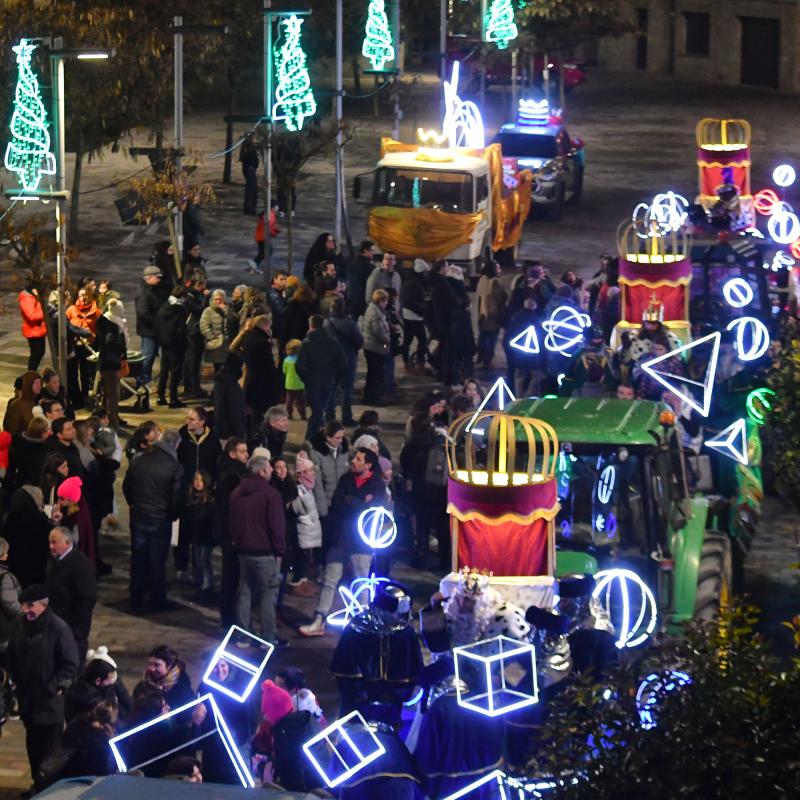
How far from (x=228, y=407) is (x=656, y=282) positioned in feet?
17.4

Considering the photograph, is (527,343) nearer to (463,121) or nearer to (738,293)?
(738,293)

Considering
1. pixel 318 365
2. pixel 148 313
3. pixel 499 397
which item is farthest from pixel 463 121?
pixel 499 397

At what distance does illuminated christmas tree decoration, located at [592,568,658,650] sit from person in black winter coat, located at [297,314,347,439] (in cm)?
790

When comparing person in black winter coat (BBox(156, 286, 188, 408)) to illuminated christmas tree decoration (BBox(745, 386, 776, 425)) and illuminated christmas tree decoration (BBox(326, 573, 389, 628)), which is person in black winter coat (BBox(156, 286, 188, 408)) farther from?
illuminated christmas tree decoration (BBox(326, 573, 389, 628))

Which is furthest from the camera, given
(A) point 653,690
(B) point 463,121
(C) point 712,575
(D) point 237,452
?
(B) point 463,121

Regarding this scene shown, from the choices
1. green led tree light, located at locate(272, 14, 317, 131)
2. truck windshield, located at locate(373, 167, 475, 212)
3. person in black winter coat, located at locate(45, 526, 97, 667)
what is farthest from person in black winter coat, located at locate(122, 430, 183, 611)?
truck windshield, located at locate(373, 167, 475, 212)

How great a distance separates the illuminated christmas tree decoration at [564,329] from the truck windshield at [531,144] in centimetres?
1533

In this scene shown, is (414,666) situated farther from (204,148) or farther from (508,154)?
(204,148)

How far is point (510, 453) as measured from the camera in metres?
14.3

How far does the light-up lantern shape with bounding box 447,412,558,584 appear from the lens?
14.1 meters

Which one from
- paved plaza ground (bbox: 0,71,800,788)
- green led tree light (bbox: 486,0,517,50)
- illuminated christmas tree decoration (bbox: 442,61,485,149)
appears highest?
green led tree light (bbox: 486,0,517,50)

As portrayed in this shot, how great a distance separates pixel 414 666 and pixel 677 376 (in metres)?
6.59

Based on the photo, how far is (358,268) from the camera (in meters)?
26.4

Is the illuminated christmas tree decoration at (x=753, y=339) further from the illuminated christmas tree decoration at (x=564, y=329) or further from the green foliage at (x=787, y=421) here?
the green foliage at (x=787, y=421)
